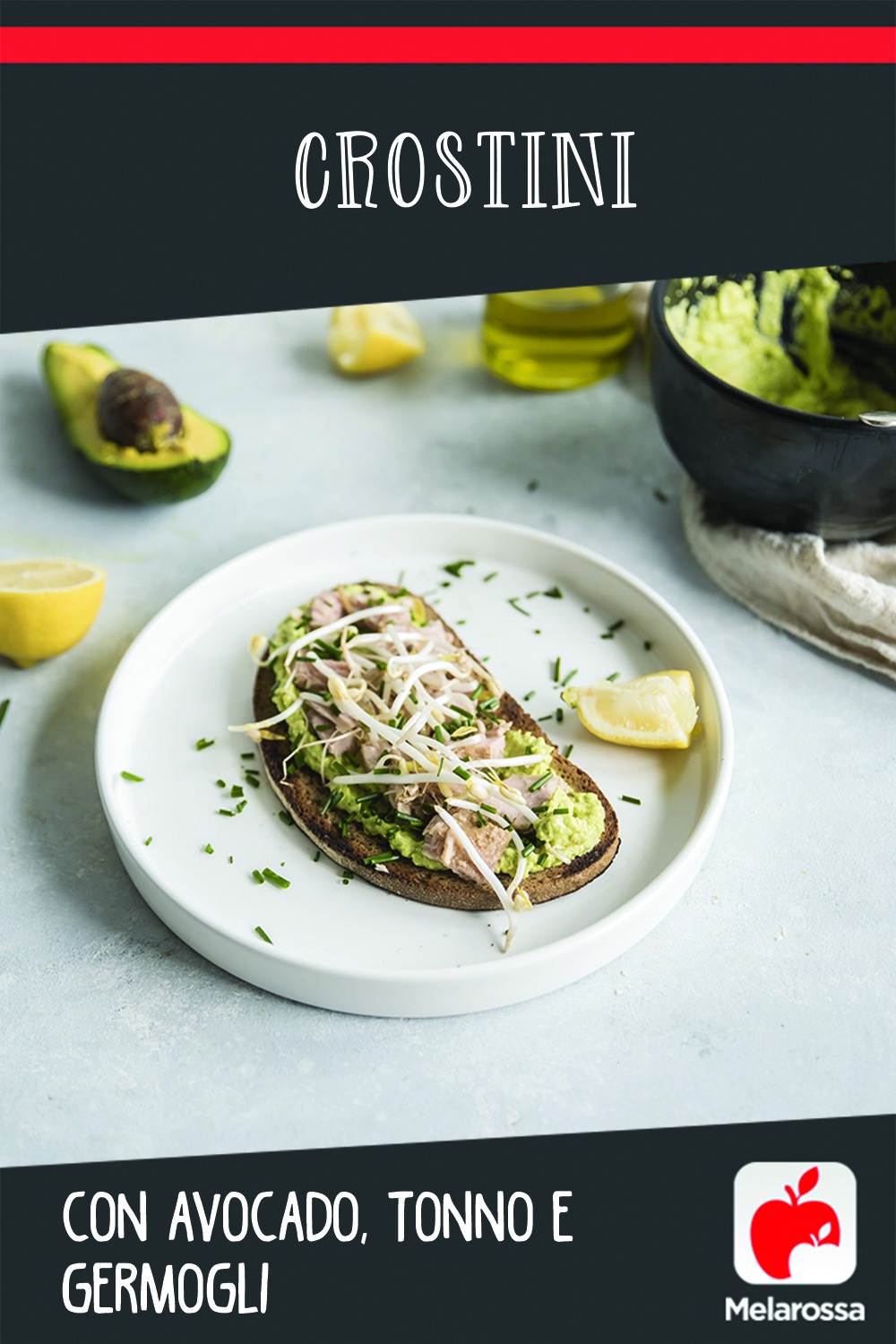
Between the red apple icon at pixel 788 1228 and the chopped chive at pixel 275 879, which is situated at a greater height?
the chopped chive at pixel 275 879

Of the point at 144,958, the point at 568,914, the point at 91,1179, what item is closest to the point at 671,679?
the point at 568,914

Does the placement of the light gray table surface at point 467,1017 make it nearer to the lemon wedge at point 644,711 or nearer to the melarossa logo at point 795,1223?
the melarossa logo at point 795,1223

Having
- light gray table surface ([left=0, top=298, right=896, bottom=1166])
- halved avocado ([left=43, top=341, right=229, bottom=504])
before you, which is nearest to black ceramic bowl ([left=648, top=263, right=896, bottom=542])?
light gray table surface ([left=0, top=298, right=896, bottom=1166])

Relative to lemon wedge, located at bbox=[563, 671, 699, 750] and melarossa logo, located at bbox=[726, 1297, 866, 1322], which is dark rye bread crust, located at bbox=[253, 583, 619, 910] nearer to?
lemon wedge, located at bbox=[563, 671, 699, 750]

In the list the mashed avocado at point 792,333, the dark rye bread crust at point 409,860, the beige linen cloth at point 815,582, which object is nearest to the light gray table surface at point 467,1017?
the beige linen cloth at point 815,582

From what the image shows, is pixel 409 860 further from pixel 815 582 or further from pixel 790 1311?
pixel 815 582

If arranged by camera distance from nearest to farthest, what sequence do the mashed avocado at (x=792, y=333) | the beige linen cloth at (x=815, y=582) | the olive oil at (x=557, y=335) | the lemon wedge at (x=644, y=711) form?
the lemon wedge at (x=644, y=711), the beige linen cloth at (x=815, y=582), the mashed avocado at (x=792, y=333), the olive oil at (x=557, y=335)

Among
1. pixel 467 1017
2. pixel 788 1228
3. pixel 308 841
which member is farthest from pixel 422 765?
pixel 788 1228
